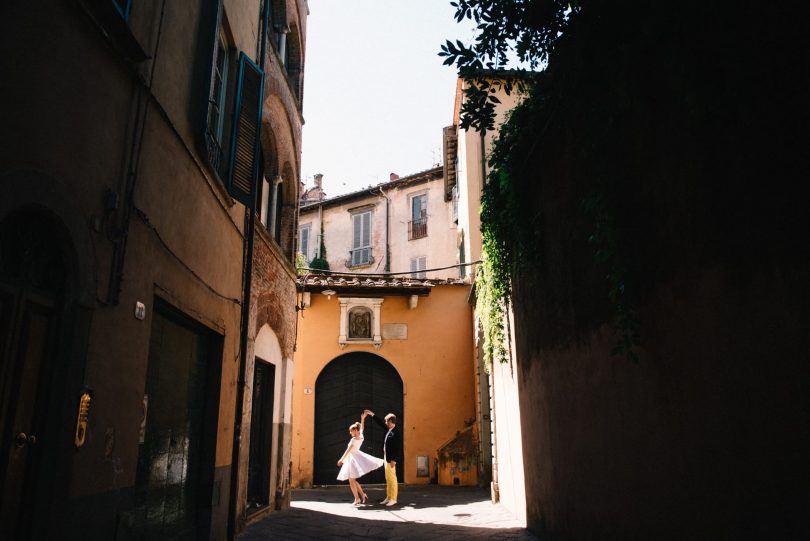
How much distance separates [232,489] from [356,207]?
59.5ft

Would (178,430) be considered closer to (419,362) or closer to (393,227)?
(419,362)

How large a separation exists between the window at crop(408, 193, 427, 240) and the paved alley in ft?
41.5

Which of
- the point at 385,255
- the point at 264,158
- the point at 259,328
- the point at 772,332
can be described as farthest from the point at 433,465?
the point at 772,332

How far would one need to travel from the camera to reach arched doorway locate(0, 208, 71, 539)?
2.86 m

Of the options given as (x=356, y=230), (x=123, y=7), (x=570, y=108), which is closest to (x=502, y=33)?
(x=570, y=108)

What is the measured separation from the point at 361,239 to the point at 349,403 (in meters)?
10.7

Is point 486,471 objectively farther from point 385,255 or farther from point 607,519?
point 385,255

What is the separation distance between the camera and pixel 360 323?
1474 cm

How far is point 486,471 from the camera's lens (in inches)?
502

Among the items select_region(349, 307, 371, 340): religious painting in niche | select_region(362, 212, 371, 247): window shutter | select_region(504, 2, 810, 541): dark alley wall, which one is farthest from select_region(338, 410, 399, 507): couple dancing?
select_region(362, 212, 371, 247): window shutter

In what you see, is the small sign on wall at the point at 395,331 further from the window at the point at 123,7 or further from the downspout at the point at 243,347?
the window at the point at 123,7

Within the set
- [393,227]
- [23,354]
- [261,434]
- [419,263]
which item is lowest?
[261,434]

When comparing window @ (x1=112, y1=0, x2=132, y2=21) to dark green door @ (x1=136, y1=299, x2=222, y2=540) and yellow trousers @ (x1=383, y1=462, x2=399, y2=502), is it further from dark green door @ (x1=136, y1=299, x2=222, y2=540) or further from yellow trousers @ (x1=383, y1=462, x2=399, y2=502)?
yellow trousers @ (x1=383, y1=462, x2=399, y2=502)

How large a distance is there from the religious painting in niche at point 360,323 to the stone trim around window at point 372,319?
0.08 meters
